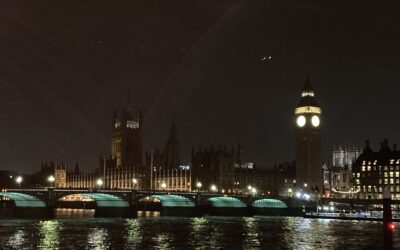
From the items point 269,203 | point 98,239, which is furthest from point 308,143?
point 98,239

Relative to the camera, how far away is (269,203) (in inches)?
5576

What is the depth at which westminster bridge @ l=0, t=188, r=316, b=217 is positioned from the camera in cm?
10819

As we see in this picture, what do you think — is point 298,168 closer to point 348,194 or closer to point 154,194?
point 348,194

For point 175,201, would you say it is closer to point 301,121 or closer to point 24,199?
point 24,199

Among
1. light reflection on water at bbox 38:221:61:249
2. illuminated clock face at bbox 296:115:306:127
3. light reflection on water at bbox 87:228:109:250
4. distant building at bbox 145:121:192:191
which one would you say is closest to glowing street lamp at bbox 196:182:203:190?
distant building at bbox 145:121:192:191

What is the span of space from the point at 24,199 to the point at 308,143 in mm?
90094

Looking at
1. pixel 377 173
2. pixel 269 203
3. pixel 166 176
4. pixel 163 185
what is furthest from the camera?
pixel 377 173

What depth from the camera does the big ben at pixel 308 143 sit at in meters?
176

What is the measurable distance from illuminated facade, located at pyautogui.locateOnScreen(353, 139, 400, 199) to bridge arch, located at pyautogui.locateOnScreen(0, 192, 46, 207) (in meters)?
→ 108

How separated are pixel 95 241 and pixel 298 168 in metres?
122

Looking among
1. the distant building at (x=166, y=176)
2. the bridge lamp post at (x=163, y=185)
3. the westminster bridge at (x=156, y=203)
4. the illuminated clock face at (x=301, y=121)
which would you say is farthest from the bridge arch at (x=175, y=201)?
the illuminated clock face at (x=301, y=121)

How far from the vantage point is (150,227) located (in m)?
84.7

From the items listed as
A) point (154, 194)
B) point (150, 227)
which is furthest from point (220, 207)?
point (150, 227)

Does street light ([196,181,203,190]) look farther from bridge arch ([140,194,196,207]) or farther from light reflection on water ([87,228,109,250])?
light reflection on water ([87,228,109,250])
